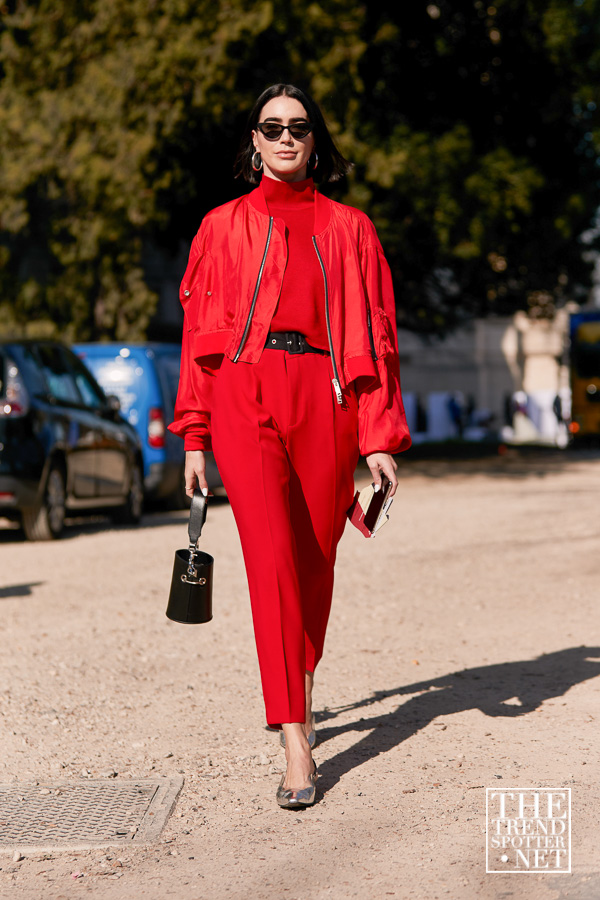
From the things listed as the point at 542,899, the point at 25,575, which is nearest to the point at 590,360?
the point at 25,575

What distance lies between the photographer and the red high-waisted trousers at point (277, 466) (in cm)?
418

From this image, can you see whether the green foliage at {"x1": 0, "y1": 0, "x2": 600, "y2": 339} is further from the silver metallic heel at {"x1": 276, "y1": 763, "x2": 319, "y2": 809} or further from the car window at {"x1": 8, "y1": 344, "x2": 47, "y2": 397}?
the silver metallic heel at {"x1": 276, "y1": 763, "x2": 319, "y2": 809}

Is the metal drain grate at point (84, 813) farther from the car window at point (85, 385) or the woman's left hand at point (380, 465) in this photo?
the car window at point (85, 385)

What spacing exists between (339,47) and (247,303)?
17.4m

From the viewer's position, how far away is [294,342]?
419 cm

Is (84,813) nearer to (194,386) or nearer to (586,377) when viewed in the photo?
(194,386)

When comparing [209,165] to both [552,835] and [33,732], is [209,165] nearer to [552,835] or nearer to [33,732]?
[33,732]

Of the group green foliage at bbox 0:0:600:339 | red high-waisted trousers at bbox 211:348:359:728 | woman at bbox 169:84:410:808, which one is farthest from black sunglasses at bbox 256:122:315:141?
green foliage at bbox 0:0:600:339

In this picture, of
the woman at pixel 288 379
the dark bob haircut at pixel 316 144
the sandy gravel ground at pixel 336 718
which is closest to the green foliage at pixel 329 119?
the sandy gravel ground at pixel 336 718

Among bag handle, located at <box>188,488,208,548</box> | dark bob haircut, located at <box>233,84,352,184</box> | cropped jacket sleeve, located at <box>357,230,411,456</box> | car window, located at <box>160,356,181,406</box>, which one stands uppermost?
dark bob haircut, located at <box>233,84,352,184</box>

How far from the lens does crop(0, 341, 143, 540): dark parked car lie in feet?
38.0

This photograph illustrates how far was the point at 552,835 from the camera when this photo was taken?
12.0 ft

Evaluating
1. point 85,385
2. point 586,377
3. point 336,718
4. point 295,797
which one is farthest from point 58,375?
point 586,377

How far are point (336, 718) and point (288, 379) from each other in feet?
5.25
